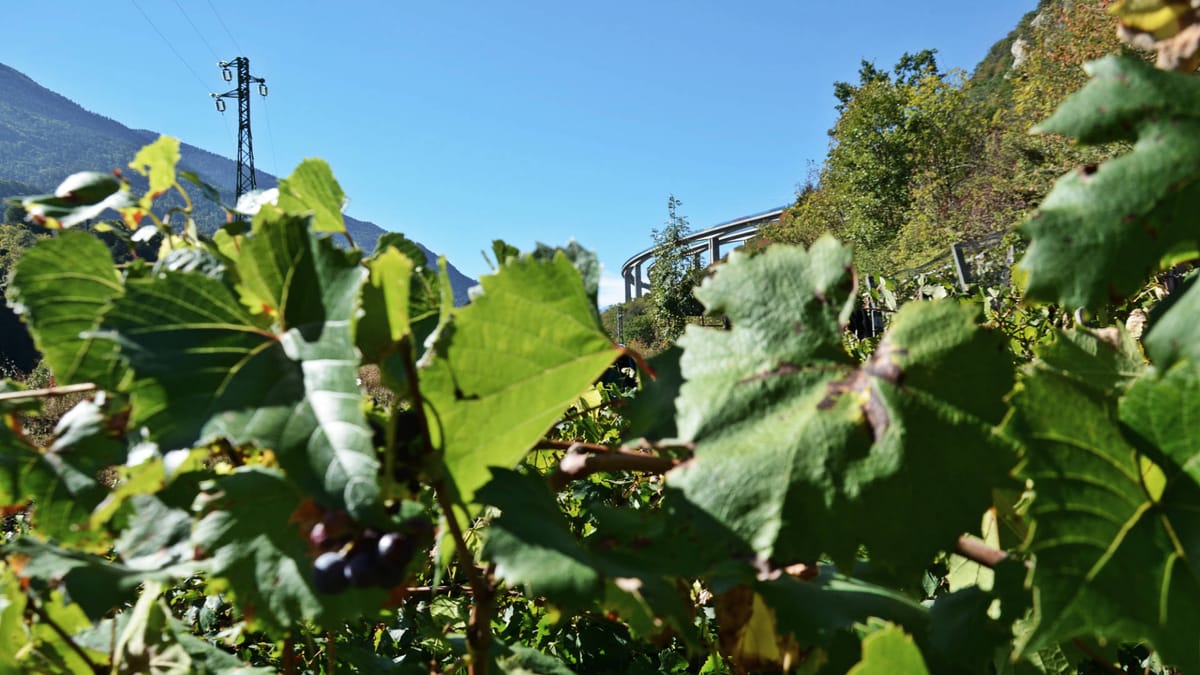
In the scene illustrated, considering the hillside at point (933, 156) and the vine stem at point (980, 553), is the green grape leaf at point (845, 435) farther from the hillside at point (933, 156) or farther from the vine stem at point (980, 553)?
the hillside at point (933, 156)

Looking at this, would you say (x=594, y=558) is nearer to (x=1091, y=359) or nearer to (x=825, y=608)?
(x=825, y=608)

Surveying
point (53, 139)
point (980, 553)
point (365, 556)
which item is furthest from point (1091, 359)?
point (53, 139)

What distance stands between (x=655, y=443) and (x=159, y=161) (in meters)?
0.64

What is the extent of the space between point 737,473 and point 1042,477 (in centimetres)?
19

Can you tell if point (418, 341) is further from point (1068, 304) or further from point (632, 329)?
point (632, 329)

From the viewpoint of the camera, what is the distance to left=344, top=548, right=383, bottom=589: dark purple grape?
50cm

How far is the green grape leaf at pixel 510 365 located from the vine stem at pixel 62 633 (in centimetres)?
39

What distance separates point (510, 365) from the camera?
0.58 meters

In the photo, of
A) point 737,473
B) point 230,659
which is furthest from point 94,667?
point 737,473

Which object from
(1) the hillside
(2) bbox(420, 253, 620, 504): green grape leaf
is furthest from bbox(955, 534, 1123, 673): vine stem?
(1) the hillside

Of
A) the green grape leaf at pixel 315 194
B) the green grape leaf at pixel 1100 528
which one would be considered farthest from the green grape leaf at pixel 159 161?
the green grape leaf at pixel 1100 528

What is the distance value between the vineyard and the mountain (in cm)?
12097

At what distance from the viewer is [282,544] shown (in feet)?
1.81

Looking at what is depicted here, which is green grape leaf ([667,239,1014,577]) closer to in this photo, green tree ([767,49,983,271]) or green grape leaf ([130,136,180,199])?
green grape leaf ([130,136,180,199])
